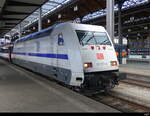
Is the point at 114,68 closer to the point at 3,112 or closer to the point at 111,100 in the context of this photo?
the point at 111,100

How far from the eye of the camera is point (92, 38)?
743cm

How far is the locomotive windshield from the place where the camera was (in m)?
7.12

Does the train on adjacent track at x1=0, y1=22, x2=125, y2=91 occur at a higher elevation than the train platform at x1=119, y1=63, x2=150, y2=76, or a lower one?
higher

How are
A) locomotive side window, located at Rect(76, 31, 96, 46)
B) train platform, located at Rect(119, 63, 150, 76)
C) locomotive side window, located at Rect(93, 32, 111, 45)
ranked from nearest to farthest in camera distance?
locomotive side window, located at Rect(76, 31, 96, 46), locomotive side window, located at Rect(93, 32, 111, 45), train platform, located at Rect(119, 63, 150, 76)

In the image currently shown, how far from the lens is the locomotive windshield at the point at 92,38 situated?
23.4 ft

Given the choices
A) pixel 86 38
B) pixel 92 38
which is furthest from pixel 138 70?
pixel 86 38

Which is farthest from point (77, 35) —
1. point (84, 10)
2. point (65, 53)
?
point (84, 10)

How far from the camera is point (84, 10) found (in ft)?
93.4

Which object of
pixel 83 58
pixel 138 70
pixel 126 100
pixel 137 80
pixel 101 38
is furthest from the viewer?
pixel 138 70

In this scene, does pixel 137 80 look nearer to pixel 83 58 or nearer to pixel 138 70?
pixel 138 70

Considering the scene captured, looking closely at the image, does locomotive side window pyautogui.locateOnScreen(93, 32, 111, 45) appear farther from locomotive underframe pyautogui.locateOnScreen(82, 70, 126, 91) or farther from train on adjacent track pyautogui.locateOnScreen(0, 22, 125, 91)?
locomotive underframe pyautogui.locateOnScreen(82, 70, 126, 91)

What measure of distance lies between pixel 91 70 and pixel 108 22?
7.68 metres

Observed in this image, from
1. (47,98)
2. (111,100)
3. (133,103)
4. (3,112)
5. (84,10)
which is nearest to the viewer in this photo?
(3,112)

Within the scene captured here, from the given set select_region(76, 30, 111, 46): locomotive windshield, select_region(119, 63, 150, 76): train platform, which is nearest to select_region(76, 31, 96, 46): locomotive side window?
select_region(76, 30, 111, 46): locomotive windshield
